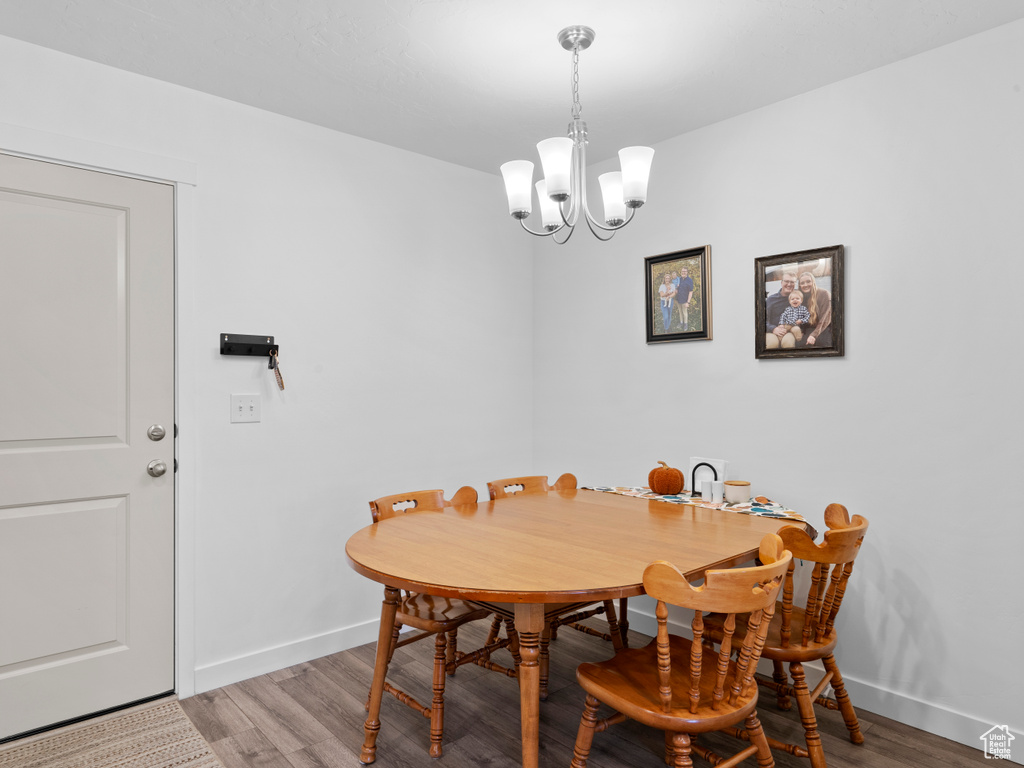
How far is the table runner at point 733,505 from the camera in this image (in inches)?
96.0

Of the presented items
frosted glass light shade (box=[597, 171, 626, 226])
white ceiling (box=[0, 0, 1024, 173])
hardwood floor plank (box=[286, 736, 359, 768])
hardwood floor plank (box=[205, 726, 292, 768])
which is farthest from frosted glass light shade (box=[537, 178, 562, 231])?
hardwood floor plank (box=[205, 726, 292, 768])

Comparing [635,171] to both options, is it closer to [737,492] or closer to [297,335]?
[737,492]

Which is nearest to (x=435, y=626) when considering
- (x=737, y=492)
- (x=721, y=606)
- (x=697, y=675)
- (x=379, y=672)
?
(x=379, y=672)

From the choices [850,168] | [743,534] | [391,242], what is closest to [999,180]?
[850,168]

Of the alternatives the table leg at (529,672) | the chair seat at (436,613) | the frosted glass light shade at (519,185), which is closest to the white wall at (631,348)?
Result: the chair seat at (436,613)

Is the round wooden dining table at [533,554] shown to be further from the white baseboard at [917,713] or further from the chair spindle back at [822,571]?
the white baseboard at [917,713]

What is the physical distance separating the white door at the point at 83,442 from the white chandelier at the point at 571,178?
1.52m

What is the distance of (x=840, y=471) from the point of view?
2.57 m

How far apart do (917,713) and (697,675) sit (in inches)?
56.3

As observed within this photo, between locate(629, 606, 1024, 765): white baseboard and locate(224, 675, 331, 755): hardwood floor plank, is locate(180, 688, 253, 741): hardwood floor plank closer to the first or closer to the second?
locate(224, 675, 331, 755): hardwood floor plank

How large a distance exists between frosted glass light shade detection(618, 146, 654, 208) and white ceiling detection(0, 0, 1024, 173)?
502 mm

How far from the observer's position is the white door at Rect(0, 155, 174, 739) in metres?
2.26

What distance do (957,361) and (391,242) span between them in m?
2.59

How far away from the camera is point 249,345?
276 centimetres
